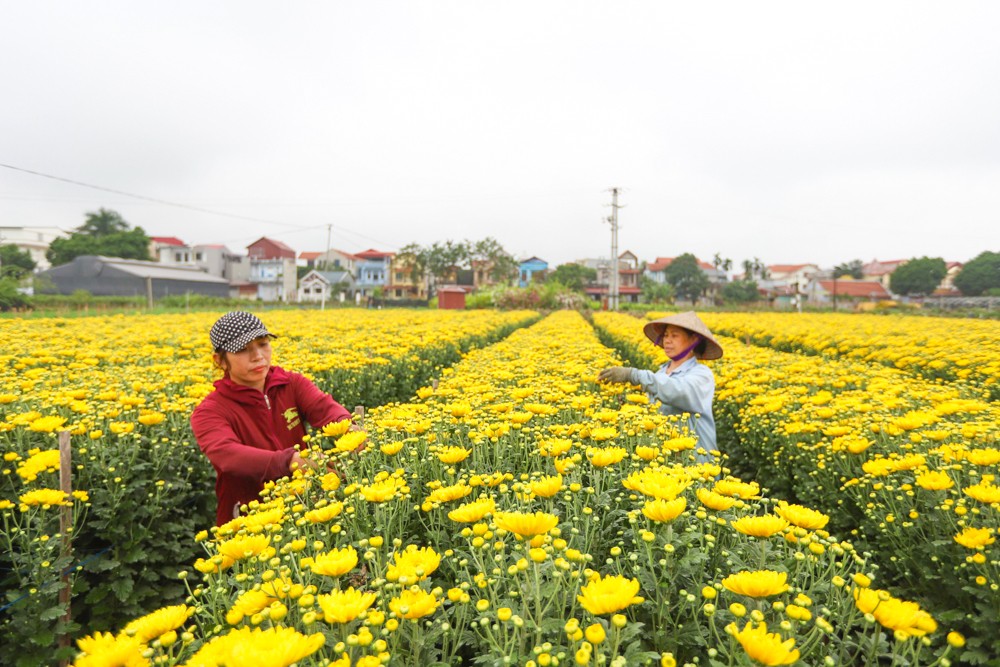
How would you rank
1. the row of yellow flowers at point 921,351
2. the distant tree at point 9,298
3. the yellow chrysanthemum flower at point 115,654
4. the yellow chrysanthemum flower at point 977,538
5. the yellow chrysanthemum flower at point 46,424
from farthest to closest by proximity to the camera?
1. the distant tree at point 9,298
2. the row of yellow flowers at point 921,351
3. the yellow chrysanthemum flower at point 46,424
4. the yellow chrysanthemum flower at point 977,538
5. the yellow chrysanthemum flower at point 115,654

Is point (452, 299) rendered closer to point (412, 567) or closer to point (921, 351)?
point (921, 351)

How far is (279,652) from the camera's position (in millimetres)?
848

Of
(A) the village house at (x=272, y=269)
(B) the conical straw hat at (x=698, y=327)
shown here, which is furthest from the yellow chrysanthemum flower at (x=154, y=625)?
(A) the village house at (x=272, y=269)

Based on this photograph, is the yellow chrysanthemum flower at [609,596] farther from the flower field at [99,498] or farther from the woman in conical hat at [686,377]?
the flower field at [99,498]

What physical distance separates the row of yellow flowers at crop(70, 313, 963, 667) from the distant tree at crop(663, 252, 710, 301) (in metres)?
74.1

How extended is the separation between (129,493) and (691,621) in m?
2.83

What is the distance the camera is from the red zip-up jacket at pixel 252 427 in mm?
2395

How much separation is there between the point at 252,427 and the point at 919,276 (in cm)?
9229

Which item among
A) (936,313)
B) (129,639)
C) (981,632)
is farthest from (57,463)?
(936,313)

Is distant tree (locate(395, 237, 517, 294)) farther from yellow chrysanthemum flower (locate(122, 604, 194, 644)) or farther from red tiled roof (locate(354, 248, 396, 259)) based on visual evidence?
yellow chrysanthemum flower (locate(122, 604, 194, 644))

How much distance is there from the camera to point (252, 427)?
2785 mm

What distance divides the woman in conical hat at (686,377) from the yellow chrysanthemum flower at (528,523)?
200 cm

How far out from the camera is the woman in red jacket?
2404mm

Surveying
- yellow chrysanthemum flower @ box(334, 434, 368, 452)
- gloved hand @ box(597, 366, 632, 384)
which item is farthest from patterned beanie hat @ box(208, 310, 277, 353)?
gloved hand @ box(597, 366, 632, 384)
